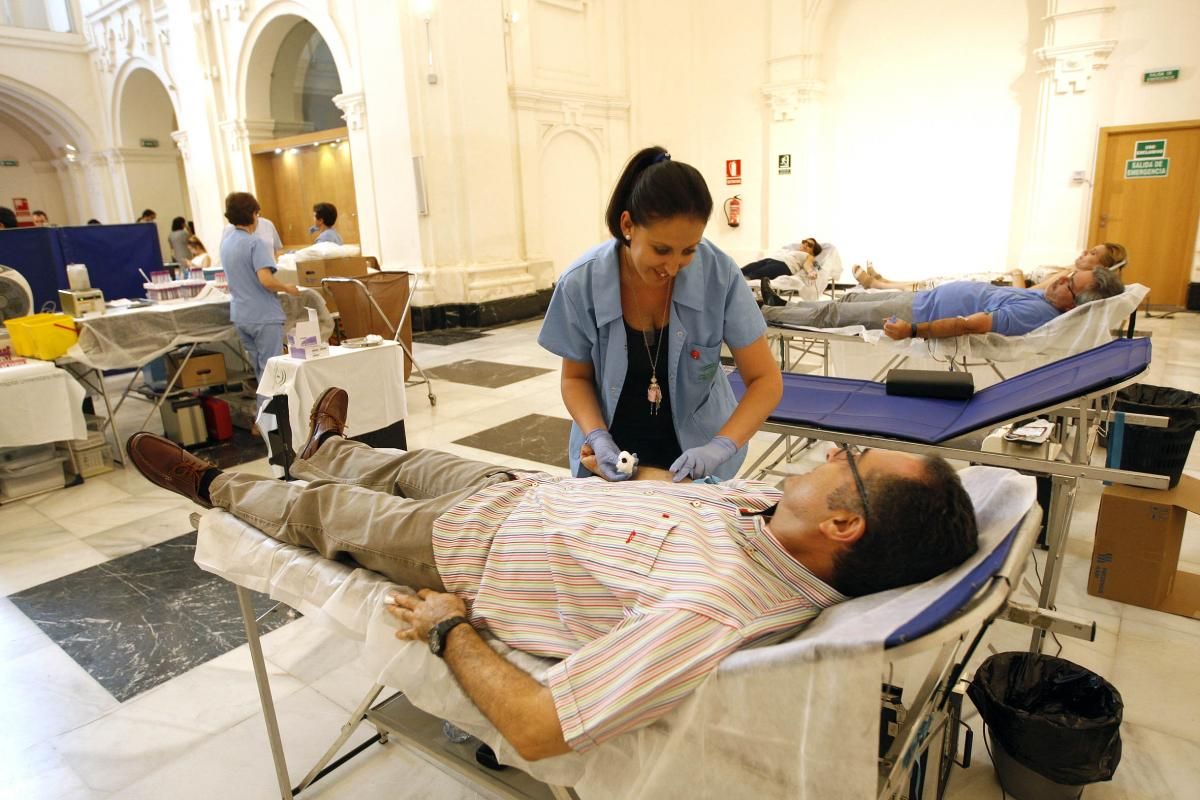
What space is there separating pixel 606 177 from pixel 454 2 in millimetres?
3254

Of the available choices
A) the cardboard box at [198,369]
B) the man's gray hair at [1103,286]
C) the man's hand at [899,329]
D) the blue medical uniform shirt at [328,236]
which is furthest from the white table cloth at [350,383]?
the man's gray hair at [1103,286]

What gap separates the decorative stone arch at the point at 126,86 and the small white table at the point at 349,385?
33.0ft

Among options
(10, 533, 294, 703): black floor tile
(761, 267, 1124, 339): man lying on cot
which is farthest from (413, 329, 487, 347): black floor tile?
(10, 533, 294, 703): black floor tile

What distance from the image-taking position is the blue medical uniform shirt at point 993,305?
3711mm

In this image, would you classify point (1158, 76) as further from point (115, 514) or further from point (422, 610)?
point (115, 514)

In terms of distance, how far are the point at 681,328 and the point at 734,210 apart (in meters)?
9.71

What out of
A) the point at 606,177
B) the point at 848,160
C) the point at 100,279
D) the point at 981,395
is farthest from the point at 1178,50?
the point at 100,279

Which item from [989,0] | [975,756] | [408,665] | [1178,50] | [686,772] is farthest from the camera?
[989,0]

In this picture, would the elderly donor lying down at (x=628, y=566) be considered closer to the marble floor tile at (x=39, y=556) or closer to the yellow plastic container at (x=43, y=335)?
the marble floor tile at (x=39, y=556)

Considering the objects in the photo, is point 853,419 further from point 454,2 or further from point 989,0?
point 989,0

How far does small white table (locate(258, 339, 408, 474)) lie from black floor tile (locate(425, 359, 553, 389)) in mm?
1858

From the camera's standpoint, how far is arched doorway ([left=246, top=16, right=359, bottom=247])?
9.84 m

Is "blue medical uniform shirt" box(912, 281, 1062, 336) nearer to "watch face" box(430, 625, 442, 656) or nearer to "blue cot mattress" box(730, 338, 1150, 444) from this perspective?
"blue cot mattress" box(730, 338, 1150, 444)

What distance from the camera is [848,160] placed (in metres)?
10.0
